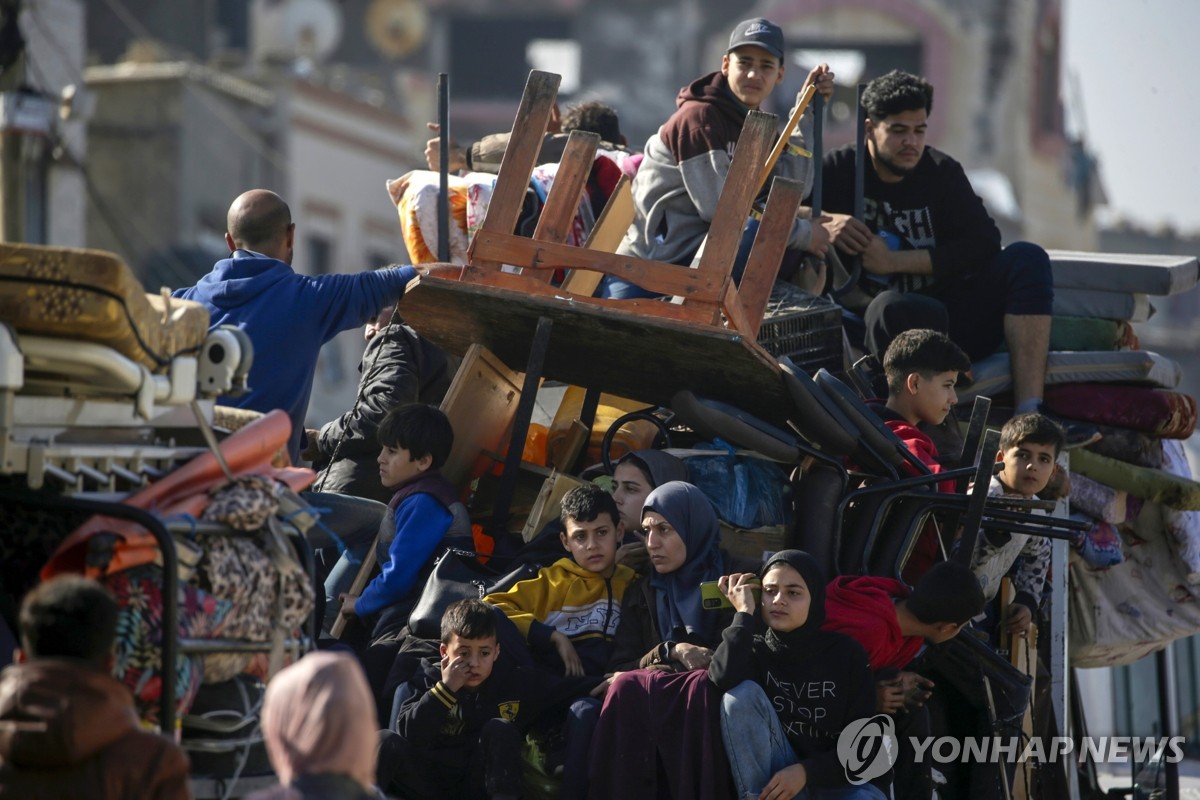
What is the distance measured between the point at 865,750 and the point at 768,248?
1.83m

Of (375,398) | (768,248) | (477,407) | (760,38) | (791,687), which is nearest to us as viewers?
(791,687)

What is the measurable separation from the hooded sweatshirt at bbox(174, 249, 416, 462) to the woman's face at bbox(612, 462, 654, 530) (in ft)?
3.48

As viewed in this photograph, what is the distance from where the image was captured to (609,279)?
7.63 meters

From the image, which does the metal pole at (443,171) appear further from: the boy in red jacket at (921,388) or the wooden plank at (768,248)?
the boy in red jacket at (921,388)

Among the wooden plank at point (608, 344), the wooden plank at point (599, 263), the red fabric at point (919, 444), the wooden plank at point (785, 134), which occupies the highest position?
the wooden plank at point (785, 134)

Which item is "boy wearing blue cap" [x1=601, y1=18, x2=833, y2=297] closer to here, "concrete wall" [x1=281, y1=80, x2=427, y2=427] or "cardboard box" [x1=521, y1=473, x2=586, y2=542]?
"cardboard box" [x1=521, y1=473, x2=586, y2=542]

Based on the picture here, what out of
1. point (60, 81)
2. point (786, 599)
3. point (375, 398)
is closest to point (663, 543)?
point (786, 599)

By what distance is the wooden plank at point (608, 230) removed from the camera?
755 cm

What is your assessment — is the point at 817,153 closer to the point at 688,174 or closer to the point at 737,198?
the point at 688,174

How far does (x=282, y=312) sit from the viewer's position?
6.39 m

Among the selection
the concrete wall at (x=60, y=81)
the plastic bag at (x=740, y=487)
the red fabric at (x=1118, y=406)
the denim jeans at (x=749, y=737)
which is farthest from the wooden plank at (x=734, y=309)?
the concrete wall at (x=60, y=81)

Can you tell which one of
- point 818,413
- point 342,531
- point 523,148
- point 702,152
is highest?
point 702,152

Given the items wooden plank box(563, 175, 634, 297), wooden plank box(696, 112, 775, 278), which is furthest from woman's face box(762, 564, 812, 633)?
wooden plank box(563, 175, 634, 297)

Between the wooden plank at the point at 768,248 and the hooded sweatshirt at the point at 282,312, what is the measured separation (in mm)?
1270
